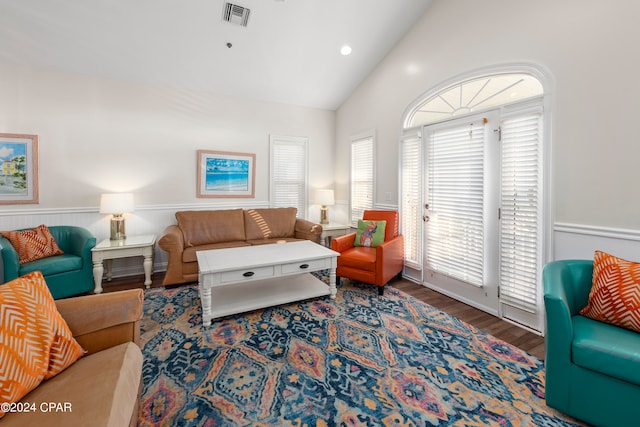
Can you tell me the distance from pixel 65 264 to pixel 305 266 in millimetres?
2595

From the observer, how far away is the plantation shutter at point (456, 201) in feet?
9.87

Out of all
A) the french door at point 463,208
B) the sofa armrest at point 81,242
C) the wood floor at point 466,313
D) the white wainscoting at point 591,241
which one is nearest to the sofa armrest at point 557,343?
the wood floor at point 466,313

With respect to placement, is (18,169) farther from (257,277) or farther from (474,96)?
(474,96)

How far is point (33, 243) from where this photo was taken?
123 inches

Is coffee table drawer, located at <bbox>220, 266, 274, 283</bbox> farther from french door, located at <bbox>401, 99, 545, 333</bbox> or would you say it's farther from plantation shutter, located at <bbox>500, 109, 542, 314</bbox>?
plantation shutter, located at <bbox>500, 109, 542, 314</bbox>

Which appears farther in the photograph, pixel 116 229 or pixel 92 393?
pixel 116 229

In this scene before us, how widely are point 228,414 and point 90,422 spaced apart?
811mm

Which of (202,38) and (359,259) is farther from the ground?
(202,38)

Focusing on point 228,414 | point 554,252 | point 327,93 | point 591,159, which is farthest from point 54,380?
point 327,93

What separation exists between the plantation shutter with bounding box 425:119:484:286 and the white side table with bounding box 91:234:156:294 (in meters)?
3.56

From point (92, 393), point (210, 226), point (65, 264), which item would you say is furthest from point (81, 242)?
point (92, 393)

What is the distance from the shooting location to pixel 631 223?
2012mm

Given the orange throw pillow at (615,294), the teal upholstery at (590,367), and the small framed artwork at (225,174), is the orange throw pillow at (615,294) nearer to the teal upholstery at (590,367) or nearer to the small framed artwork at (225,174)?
the teal upholstery at (590,367)

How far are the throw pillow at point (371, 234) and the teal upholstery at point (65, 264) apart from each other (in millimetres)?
3225
